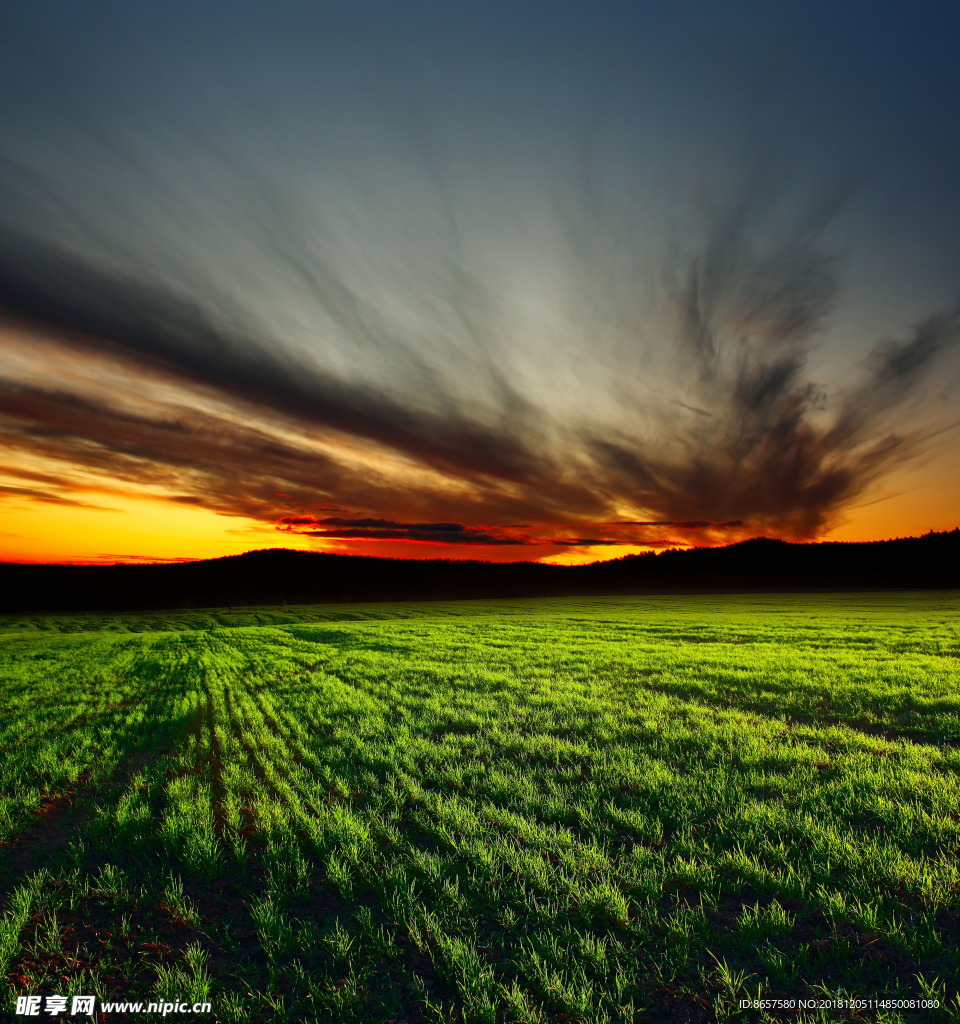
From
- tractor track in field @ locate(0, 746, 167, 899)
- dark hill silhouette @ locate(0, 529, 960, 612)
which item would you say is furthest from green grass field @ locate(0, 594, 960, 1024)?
dark hill silhouette @ locate(0, 529, 960, 612)

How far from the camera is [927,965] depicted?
152 inches

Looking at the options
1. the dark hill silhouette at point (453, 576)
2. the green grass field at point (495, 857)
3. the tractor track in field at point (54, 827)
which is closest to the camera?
the green grass field at point (495, 857)

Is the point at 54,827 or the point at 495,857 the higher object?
the point at 495,857

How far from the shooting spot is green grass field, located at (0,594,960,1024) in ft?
12.8

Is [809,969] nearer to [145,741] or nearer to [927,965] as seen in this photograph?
[927,965]

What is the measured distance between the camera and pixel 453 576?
122m

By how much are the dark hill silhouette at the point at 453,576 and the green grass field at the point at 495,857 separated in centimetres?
8341

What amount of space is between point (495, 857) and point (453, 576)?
386ft

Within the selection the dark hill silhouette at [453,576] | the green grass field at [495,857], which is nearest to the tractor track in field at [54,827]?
the green grass field at [495,857]

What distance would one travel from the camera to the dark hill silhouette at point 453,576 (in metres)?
92.3

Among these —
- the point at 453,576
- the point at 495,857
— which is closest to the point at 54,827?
the point at 495,857

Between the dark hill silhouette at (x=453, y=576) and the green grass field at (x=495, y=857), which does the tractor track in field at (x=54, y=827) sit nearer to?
the green grass field at (x=495, y=857)

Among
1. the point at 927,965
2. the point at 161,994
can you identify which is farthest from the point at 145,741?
the point at 927,965

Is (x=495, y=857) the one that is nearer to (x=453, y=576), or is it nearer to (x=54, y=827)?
(x=54, y=827)
